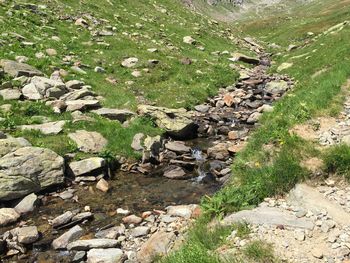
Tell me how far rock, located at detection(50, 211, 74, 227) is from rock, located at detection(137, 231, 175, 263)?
3694 mm

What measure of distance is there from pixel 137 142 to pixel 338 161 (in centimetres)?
1124

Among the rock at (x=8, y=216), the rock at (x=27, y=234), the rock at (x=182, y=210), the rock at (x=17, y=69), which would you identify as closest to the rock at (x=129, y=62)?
the rock at (x=17, y=69)

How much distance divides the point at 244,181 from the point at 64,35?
1086 inches

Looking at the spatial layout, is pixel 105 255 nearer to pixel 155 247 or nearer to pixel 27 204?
pixel 155 247

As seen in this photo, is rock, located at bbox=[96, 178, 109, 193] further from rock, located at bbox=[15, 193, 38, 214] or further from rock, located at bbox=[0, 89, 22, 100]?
rock, located at bbox=[0, 89, 22, 100]

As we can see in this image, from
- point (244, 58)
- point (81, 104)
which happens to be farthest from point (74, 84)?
point (244, 58)

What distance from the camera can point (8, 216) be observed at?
48.2 ft

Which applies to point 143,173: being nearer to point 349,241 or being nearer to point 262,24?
point 349,241

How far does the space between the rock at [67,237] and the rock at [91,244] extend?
0.37m

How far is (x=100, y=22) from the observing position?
42.0 m

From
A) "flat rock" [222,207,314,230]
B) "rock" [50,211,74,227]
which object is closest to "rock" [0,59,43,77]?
"rock" [50,211,74,227]

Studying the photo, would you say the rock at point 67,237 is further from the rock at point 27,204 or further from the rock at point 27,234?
the rock at point 27,204

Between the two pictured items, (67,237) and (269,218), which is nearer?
(269,218)

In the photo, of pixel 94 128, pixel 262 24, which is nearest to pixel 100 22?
pixel 94 128
